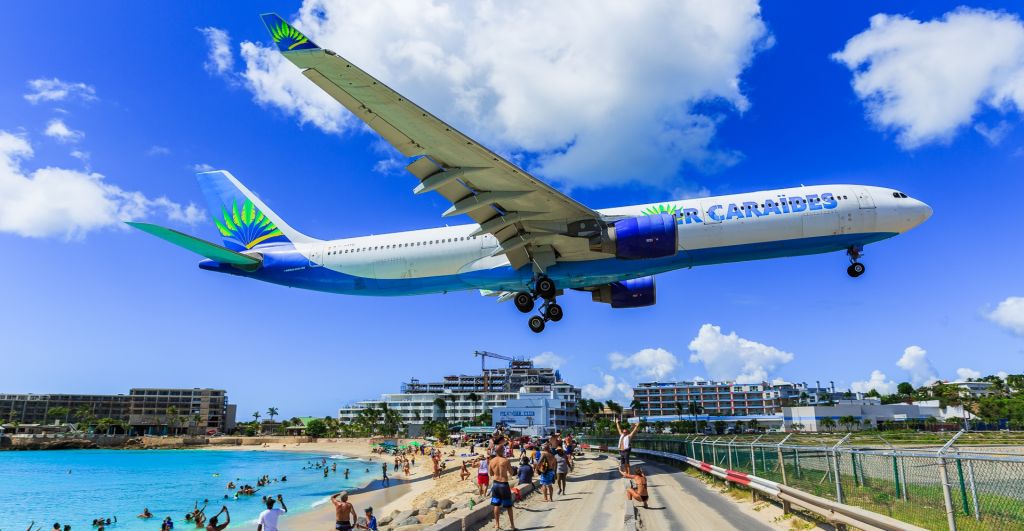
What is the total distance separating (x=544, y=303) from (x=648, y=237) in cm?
707

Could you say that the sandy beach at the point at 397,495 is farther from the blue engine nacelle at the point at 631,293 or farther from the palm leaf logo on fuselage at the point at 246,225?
the palm leaf logo on fuselage at the point at 246,225

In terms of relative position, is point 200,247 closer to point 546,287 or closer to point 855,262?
point 546,287

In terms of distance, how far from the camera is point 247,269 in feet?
97.6

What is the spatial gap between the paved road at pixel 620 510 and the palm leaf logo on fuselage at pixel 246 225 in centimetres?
2052

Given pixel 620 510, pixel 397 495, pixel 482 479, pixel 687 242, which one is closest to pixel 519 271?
pixel 687 242

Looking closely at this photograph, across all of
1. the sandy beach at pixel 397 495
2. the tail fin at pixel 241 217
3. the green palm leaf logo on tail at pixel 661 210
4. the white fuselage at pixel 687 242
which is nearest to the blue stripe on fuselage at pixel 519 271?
the white fuselage at pixel 687 242

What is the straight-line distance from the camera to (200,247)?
88.1 feet

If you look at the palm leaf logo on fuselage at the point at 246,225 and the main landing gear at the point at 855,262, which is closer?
the main landing gear at the point at 855,262

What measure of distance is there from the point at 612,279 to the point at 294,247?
16.1m

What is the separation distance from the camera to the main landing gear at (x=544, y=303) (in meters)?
26.1

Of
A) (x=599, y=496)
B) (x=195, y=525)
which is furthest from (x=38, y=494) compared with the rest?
(x=599, y=496)

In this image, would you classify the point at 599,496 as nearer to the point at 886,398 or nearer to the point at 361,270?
the point at 361,270

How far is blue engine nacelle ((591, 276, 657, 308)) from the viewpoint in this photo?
29531mm

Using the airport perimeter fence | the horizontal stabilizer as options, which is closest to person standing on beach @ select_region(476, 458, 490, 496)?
the airport perimeter fence
